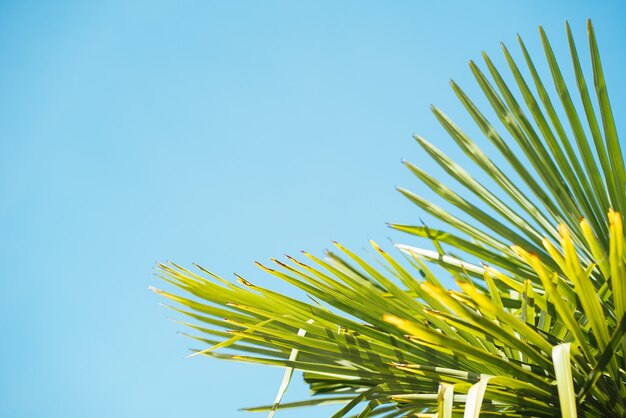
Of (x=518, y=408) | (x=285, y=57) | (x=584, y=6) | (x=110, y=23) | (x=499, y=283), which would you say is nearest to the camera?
(x=518, y=408)

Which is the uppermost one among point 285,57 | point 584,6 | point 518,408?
point 285,57

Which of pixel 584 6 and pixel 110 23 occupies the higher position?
pixel 110 23

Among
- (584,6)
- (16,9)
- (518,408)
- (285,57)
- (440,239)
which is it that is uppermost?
(16,9)

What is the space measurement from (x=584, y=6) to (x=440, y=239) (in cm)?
574

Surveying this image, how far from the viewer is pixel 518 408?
1.11 metres

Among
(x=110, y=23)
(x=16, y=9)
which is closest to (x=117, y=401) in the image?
(x=110, y=23)

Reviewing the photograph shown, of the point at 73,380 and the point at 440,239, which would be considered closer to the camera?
the point at 440,239

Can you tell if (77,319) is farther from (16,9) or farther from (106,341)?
(16,9)

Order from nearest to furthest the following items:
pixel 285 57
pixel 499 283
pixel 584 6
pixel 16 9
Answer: pixel 499 283 → pixel 584 6 → pixel 285 57 → pixel 16 9

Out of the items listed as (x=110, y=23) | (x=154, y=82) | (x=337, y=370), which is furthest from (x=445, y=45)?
(x=337, y=370)

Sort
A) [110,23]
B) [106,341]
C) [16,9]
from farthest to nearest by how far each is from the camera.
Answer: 1. [16,9]
2. [106,341]
3. [110,23]

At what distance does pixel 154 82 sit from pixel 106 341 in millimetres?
3724

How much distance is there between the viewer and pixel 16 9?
32.0 feet

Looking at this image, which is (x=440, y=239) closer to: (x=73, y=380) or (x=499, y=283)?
(x=499, y=283)
